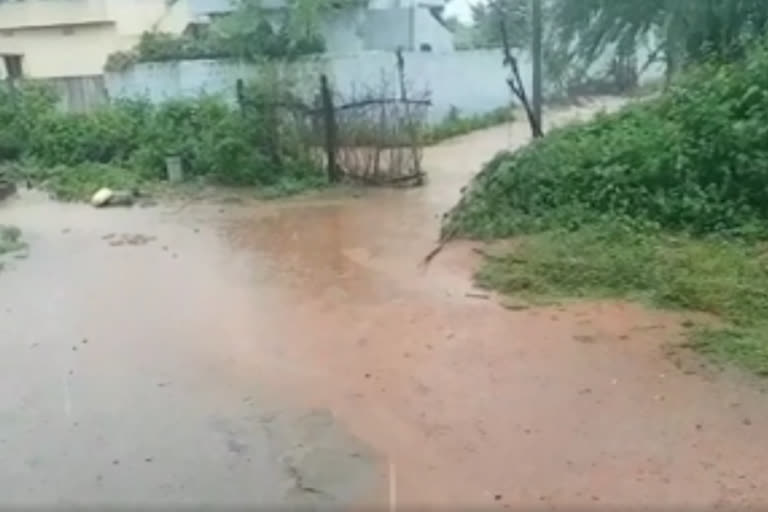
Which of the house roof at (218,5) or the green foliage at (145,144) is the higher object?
the house roof at (218,5)

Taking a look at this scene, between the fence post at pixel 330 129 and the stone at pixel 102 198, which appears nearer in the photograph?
the stone at pixel 102 198

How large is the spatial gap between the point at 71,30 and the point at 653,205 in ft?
61.6

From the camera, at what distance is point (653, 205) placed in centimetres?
765

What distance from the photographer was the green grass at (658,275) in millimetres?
5451

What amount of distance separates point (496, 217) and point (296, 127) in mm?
4916

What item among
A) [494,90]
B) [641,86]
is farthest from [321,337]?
[494,90]

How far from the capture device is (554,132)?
376 inches

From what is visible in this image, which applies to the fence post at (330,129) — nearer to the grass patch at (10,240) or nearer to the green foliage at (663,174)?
the green foliage at (663,174)

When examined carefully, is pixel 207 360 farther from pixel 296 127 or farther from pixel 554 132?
pixel 296 127

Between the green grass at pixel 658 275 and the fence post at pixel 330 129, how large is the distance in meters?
4.94

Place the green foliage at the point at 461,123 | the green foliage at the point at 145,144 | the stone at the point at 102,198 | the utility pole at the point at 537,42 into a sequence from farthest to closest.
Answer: the green foliage at the point at 461,123
the green foliage at the point at 145,144
the stone at the point at 102,198
the utility pole at the point at 537,42

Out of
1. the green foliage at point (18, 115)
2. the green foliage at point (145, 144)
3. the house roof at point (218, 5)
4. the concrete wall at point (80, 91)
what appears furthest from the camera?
the house roof at point (218, 5)

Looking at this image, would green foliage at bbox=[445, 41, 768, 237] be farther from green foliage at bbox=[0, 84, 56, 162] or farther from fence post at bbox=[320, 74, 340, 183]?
green foliage at bbox=[0, 84, 56, 162]

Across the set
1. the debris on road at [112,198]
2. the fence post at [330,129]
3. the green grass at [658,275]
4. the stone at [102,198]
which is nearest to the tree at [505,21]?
the fence post at [330,129]
